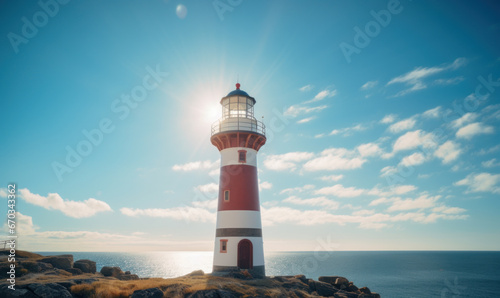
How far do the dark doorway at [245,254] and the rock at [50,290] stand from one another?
478 inches

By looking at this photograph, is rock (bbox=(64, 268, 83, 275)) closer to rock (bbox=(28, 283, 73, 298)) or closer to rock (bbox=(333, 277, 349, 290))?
rock (bbox=(28, 283, 73, 298))

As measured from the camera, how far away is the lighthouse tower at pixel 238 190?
24.7 m

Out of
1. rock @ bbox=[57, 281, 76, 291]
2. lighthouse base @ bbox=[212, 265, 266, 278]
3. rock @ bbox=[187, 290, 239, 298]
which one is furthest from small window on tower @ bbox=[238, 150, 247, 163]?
rock @ bbox=[57, 281, 76, 291]

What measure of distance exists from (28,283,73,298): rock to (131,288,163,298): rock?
130 inches

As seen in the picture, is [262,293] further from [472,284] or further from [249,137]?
[472,284]

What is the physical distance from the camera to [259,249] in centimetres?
2531

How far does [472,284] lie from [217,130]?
254ft

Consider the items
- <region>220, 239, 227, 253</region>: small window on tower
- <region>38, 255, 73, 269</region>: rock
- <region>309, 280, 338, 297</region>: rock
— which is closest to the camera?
<region>38, 255, 73, 269</region>: rock

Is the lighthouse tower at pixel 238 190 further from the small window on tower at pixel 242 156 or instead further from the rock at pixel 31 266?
the rock at pixel 31 266

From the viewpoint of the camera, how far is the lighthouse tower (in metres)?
24.7

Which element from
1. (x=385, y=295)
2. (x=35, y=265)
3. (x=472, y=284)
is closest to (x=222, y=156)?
(x=35, y=265)

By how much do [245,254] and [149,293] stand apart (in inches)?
397

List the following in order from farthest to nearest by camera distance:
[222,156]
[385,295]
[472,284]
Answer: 1. [472,284]
2. [385,295]
3. [222,156]

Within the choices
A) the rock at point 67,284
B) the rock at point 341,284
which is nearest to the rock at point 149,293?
the rock at point 67,284
